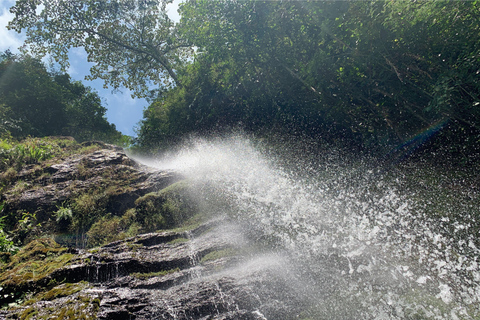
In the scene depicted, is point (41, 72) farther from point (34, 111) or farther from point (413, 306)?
point (413, 306)

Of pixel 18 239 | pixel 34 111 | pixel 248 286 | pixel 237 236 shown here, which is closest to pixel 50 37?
pixel 34 111

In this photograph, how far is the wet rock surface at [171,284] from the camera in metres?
4.22

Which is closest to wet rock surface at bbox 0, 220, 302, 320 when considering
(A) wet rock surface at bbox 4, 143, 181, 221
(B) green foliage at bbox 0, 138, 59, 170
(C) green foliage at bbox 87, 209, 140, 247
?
(C) green foliage at bbox 87, 209, 140, 247

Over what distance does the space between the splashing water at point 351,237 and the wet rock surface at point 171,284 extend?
2.15 feet

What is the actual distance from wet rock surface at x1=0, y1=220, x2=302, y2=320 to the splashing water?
65 cm

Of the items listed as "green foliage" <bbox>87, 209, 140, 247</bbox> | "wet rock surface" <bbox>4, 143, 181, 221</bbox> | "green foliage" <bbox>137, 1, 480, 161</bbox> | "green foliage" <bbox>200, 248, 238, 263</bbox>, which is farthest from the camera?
"wet rock surface" <bbox>4, 143, 181, 221</bbox>

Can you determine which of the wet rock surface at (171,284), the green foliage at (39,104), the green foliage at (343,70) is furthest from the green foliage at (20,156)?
the wet rock surface at (171,284)

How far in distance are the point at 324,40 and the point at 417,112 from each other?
423 centimetres

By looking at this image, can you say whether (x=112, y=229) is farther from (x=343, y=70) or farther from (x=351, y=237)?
(x=343, y=70)

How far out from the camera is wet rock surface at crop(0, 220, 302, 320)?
4.22 meters

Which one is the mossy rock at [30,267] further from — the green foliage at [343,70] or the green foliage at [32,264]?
the green foliage at [343,70]

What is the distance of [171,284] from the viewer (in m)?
5.25

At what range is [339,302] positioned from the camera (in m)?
4.61

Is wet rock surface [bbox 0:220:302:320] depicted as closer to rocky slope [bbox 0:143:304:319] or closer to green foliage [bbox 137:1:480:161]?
rocky slope [bbox 0:143:304:319]
